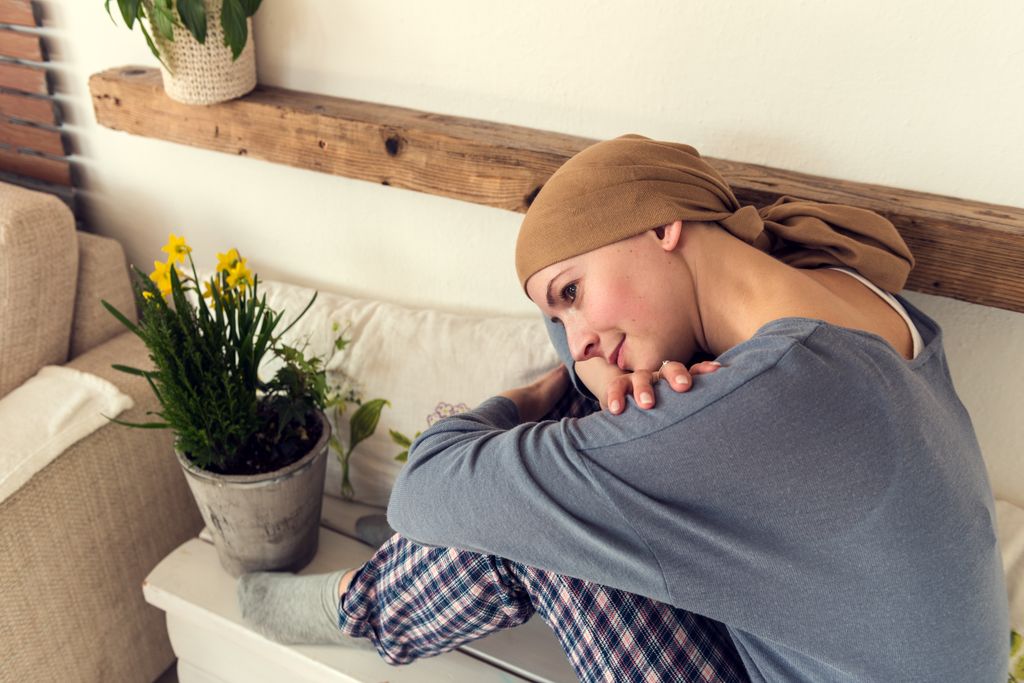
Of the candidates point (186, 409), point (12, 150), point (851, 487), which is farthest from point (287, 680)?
point (12, 150)

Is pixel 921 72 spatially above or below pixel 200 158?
above

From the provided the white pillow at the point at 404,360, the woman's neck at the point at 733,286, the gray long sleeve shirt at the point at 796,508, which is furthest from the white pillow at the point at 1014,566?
the white pillow at the point at 404,360

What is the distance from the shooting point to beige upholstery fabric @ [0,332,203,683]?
4.03ft

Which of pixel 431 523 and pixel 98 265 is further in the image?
pixel 98 265

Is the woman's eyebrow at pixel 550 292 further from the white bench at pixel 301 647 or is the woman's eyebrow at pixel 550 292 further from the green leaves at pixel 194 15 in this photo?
the green leaves at pixel 194 15

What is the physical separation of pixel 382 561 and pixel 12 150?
133 centimetres

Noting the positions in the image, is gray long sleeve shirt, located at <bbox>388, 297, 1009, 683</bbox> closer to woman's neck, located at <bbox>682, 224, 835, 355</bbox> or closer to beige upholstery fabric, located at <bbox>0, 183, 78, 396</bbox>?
woman's neck, located at <bbox>682, 224, 835, 355</bbox>

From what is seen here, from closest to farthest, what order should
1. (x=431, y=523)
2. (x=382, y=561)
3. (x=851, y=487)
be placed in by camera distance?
(x=851, y=487) < (x=431, y=523) < (x=382, y=561)

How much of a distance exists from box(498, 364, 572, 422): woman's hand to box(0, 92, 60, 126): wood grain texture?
3.99ft

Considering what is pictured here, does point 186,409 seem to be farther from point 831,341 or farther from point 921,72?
point 921,72

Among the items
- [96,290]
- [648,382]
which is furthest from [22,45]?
[648,382]

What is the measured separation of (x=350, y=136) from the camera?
1271mm

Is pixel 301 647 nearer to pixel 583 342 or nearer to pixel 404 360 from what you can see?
pixel 404 360

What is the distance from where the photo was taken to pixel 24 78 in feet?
5.37
